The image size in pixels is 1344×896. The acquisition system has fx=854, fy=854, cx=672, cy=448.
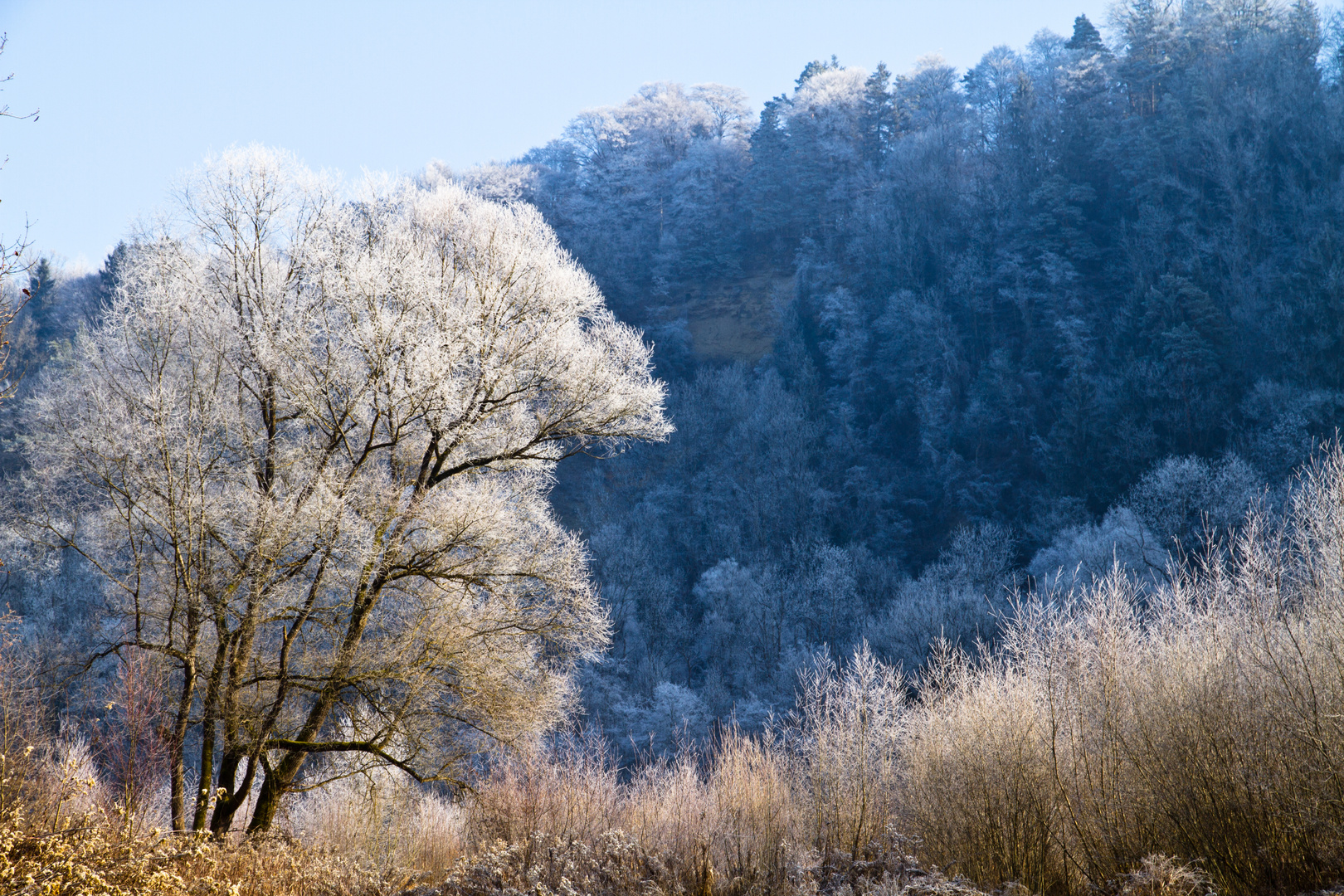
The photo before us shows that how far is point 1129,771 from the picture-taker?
809 cm

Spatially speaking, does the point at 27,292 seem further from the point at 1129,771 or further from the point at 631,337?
the point at 1129,771

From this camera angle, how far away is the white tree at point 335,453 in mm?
10195

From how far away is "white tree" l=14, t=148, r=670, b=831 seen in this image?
33.4ft

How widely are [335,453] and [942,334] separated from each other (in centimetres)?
4236

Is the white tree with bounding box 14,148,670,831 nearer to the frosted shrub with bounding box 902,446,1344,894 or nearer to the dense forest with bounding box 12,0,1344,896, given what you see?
the dense forest with bounding box 12,0,1344,896

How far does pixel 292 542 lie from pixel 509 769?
4.32m

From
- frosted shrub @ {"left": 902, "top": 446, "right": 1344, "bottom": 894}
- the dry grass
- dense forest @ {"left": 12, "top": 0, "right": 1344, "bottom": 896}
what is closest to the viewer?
the dry grass

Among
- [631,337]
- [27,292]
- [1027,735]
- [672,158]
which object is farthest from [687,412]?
[27,292]

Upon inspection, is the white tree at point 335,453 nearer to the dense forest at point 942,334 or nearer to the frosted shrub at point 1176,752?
the frosted shrub at point 1176,752

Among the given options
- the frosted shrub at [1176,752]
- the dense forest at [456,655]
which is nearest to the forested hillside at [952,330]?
the dense forest at [456,655]

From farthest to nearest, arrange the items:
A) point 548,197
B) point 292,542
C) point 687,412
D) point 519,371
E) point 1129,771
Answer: point 548,197 → point 687,412 → point 519,371 → point 292,542 → point 1129,771

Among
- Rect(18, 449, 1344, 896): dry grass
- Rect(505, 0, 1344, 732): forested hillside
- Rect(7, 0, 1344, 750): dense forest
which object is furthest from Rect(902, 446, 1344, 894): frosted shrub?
Rect(505, 0, 1344, 732): forested hillside

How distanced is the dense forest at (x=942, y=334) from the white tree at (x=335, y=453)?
22385 millimetres

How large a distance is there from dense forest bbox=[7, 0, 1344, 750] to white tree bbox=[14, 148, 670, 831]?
22385 millimetres
